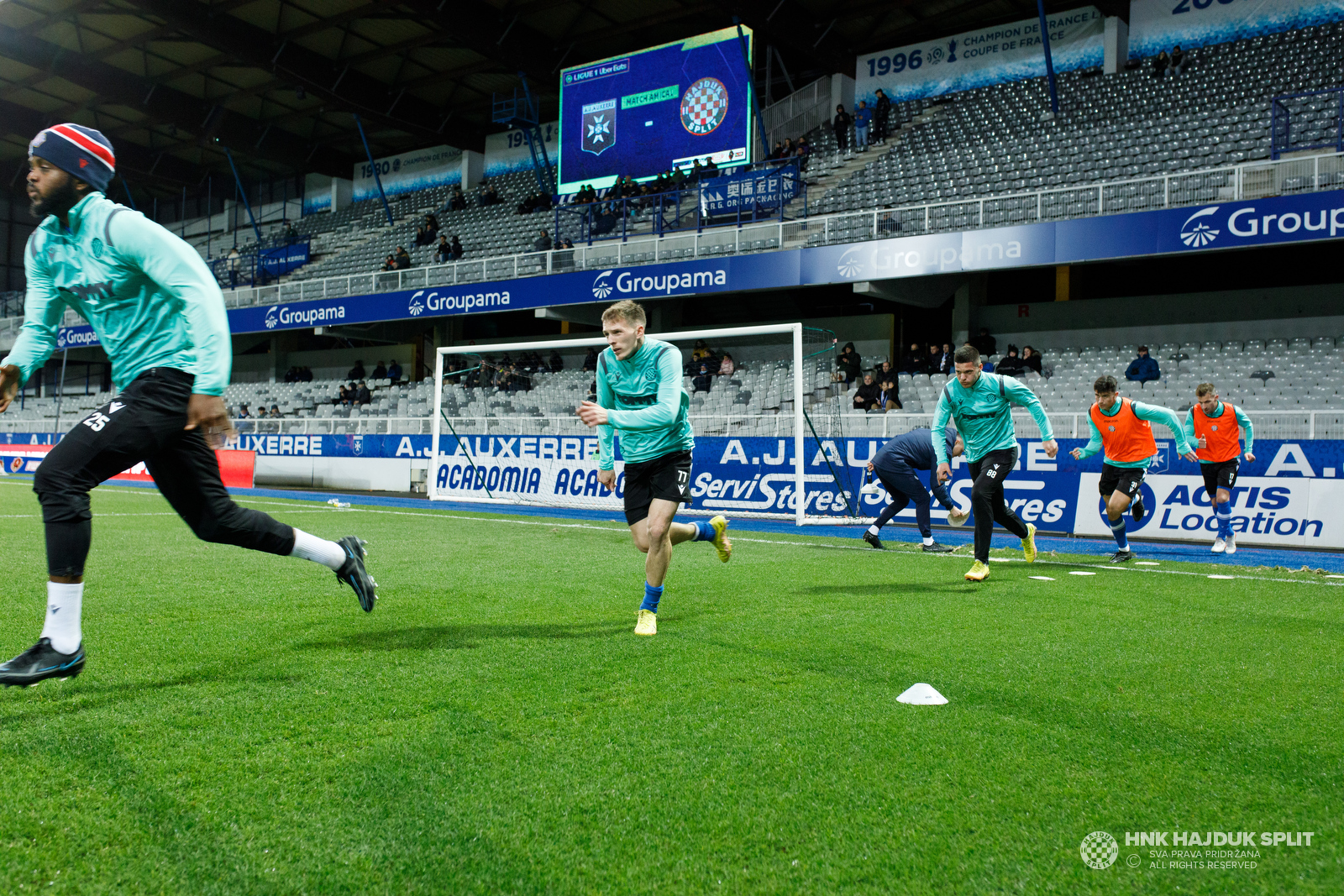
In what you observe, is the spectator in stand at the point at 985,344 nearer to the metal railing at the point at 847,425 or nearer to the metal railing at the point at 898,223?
the metal railing at the point at 898,223

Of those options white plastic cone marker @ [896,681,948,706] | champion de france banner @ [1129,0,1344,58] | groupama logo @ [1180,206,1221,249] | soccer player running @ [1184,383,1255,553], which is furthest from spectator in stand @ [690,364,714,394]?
champion de france banner @ [1129,0,1344,58]

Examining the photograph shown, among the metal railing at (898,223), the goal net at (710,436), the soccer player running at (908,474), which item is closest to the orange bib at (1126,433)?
the soccer player running at (908,474)

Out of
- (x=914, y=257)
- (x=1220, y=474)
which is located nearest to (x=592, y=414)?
(x=1220, y=474)

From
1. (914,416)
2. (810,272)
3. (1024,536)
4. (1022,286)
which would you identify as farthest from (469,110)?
(1024,536)

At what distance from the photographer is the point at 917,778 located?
2.95 meters

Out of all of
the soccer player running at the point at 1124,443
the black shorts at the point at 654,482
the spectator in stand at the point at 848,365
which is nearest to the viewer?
the black shorts at the point at 654,482

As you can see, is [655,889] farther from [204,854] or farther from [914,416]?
[914,416]

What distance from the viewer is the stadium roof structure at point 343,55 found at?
26562mm

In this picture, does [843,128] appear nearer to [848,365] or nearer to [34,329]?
[848,365]

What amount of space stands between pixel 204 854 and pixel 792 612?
434cm

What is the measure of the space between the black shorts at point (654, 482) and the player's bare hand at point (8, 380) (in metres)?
3.18

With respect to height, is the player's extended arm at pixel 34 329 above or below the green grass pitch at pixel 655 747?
above

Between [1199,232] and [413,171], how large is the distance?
3098cm

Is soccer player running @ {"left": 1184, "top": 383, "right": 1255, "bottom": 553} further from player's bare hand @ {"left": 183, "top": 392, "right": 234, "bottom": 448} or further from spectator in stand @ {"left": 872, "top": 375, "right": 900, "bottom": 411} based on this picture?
player's bare hand @ {"left": 183, "top": 392, "right": 234, "bottom": 448}
